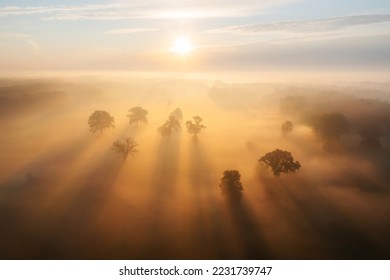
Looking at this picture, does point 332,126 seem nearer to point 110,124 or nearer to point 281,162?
point 281,162

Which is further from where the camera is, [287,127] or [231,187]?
[287,127]

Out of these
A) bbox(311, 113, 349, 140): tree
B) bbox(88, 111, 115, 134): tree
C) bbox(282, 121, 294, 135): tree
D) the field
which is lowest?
the field

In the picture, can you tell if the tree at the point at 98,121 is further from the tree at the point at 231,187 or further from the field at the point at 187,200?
the tree at the point at 231,187

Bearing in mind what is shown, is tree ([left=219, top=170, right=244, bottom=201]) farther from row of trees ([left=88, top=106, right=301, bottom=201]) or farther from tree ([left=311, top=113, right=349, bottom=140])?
tree ([left=311, top=113, right=349, bottom=140])

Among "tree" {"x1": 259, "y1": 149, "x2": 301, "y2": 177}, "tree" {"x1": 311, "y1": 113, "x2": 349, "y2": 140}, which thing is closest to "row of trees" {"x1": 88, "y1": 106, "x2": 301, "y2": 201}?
"tree" {"x1": 259, "y1": 149, "x2": 301, "y2": 177}

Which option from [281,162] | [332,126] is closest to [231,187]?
[281,162]

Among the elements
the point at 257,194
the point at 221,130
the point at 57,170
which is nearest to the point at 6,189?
the point at 57,170

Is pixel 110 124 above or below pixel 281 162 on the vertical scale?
above

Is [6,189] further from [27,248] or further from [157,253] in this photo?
[157,253]
